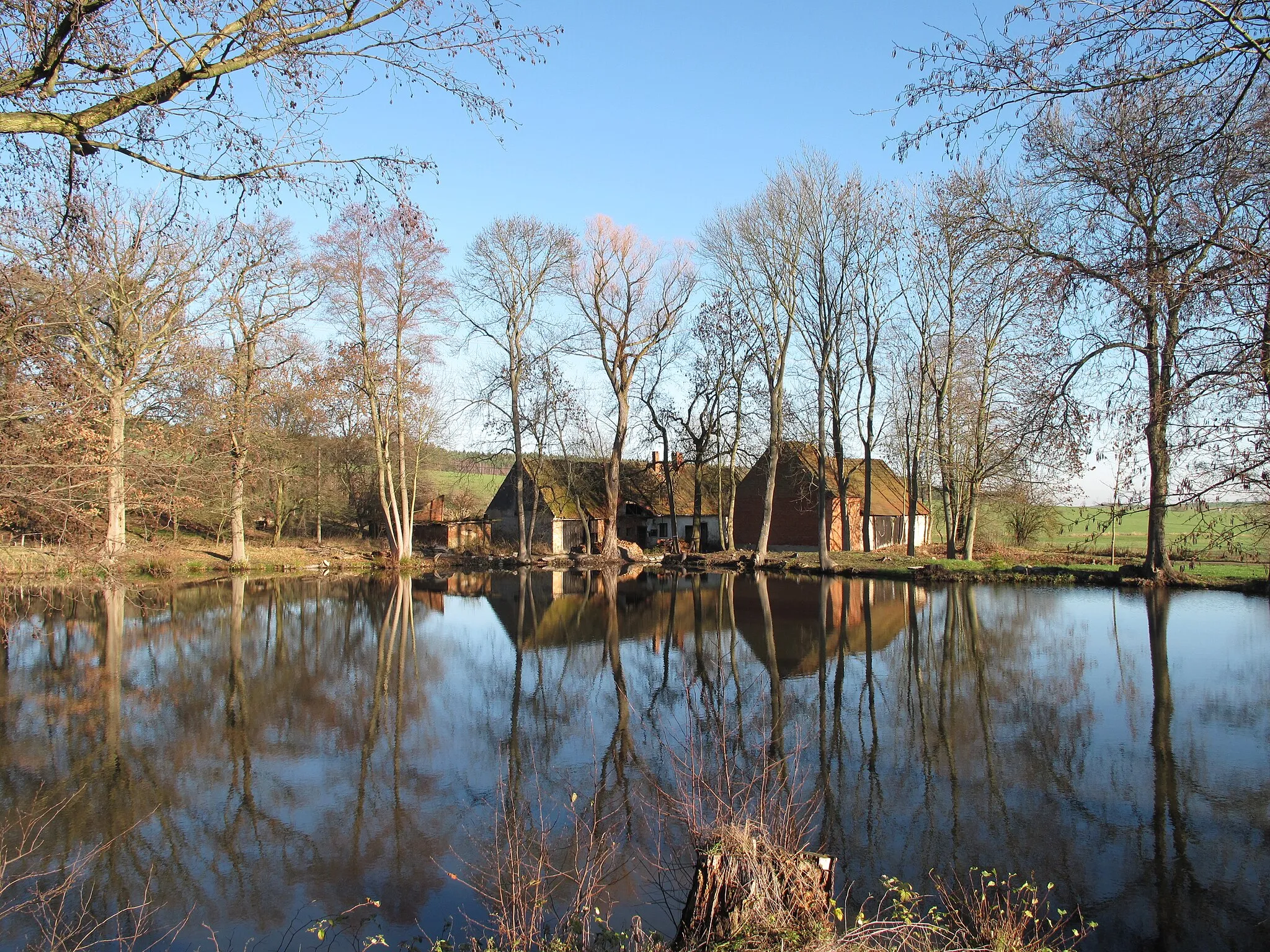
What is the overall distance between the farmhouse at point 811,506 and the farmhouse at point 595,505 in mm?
3184

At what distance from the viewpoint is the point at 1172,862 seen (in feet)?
20.1

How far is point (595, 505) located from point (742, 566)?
42.8 feet

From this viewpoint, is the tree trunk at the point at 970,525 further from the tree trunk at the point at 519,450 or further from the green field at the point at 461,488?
the green field at the point at 461,488

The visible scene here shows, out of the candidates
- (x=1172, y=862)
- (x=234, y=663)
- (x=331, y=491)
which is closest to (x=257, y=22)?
(x=1172, y=862)

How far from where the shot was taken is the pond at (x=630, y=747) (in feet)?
19.7

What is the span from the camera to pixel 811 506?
38.5m

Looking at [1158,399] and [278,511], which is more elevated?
[1158,399]

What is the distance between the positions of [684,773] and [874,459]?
4039 cm

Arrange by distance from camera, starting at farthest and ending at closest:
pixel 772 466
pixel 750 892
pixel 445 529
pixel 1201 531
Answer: pixel 445 529 → pixel 772 466 → pixel 1201 531 → pixel 750 892

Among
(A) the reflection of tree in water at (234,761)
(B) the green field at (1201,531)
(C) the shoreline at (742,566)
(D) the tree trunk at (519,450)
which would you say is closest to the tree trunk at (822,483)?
(C) the shoreline at (742,566)

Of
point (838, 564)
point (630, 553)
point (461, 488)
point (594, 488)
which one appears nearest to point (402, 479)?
point (630, 553)

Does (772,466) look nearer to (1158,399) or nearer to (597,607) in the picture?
(597,607)

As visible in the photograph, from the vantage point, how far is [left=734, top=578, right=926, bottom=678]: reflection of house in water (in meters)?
14.6

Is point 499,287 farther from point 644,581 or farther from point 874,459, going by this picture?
point 874,459
